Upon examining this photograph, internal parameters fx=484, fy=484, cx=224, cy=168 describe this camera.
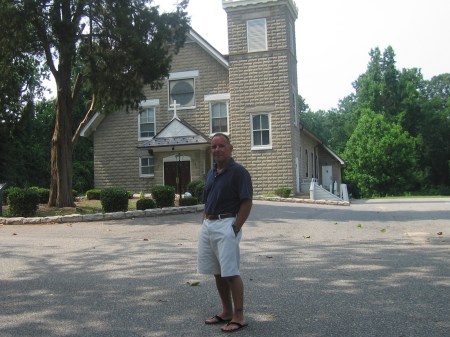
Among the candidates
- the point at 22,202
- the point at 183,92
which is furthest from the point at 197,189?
the point at 183,92

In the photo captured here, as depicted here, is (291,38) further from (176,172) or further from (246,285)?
Answer: (246,285)

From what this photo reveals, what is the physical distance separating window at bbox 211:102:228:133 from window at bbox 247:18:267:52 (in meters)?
3.45

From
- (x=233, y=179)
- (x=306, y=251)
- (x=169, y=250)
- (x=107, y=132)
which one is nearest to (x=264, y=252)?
(x=306, y=251)

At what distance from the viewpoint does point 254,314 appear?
486cm

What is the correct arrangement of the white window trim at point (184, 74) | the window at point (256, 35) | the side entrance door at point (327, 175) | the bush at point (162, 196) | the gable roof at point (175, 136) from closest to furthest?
the bush at point (162, 196)
the gable roof at point (175, 136)
the window at point (256, 35)
the white window trim at point (184, 74)
the side entrance door at point (327, 175)

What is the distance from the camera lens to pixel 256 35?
26469 mm

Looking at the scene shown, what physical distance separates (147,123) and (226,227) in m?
24.7

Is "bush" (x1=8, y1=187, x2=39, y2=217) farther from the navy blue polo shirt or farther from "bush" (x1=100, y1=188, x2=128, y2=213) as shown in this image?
the navy blue polo shirt

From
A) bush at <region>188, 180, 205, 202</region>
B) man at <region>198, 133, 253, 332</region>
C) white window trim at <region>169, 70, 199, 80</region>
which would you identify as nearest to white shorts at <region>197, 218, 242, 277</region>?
man at <region>198, 133, 253, 332</region>

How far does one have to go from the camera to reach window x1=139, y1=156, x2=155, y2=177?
27.9 metres

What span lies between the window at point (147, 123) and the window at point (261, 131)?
6.15 m

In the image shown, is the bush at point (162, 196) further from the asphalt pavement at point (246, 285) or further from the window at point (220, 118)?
the window at point (220, 118)

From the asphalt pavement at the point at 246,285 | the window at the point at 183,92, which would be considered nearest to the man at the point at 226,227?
the asphalt pavement at the point at 246,285

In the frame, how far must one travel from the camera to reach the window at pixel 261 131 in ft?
86.5
